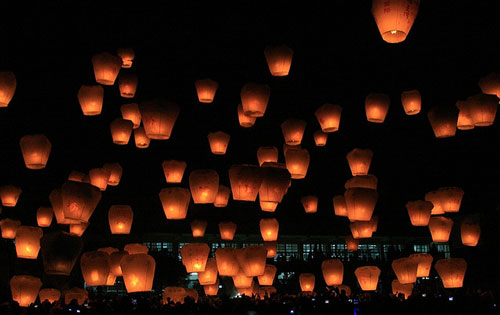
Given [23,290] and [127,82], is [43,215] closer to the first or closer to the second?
[23,290]

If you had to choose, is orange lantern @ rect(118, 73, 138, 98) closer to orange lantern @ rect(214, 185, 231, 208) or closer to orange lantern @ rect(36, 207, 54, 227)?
orange lantern @ rect(214, 185, 231, 208)

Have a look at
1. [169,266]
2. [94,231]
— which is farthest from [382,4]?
[169,266]

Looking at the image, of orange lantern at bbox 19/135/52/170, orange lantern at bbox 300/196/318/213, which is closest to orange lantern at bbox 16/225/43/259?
orange lantern at bbox 19/135/52/170

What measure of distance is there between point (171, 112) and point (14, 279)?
5.50m

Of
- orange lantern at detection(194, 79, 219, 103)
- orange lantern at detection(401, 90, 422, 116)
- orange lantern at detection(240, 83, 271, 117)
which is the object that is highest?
orange lantern at detection(194, 79, 219, 103)

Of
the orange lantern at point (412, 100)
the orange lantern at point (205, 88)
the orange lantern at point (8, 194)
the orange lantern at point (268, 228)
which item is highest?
the orange lantern at point (205, 88)

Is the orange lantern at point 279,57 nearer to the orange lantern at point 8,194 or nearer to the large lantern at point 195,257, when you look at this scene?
the large lantern at point 195,257

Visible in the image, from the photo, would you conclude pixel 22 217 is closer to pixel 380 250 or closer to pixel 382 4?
pixel 382 4

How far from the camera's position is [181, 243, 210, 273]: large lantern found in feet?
40.9

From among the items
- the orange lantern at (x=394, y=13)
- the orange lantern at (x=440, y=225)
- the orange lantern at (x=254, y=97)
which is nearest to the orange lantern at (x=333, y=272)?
the orange lantern at (x=440, y=225)

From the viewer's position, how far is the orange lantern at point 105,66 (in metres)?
10.2

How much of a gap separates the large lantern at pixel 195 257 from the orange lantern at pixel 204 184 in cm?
192

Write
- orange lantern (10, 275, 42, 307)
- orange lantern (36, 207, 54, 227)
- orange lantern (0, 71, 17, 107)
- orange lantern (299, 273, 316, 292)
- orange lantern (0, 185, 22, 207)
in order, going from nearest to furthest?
orange lantern (0, 71, 17, 107) → orange lantern (10, 275, 42, 307) → orange lantern (0, 185, 22, 207) → orange lantern (36, 207, 54, 227) → orange lantern (299, 273, 316, 292)

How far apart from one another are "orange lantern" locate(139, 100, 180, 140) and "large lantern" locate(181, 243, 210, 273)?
367cm
